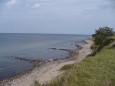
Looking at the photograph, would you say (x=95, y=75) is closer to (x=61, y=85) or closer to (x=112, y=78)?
(x=112, y=78)

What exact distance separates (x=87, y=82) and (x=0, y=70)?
159 ft

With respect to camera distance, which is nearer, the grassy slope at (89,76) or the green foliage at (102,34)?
the grassy slope at (89,76)

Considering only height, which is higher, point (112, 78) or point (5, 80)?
point (112, 78)

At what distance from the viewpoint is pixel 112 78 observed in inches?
643

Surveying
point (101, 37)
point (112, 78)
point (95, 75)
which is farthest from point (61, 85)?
point (101, 37)

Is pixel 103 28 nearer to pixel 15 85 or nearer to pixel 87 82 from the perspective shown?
pixel 15 85

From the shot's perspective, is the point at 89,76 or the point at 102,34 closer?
the point at 89,76

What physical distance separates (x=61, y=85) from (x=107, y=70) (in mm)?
6285

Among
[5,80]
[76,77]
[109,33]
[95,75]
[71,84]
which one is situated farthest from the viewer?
[109,33]

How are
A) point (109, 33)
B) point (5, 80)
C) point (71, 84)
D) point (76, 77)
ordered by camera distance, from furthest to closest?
point (109, 33)
point (5, 80)
point (76, 77)
point (71, 84)

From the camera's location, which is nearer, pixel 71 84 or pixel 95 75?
pixel 71 84

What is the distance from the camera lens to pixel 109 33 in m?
55.9

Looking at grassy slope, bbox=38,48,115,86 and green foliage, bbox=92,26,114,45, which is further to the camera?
green foliage, bbox=92,26,114,45

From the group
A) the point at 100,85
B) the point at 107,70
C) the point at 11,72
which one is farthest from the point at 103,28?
the point at 100,85
